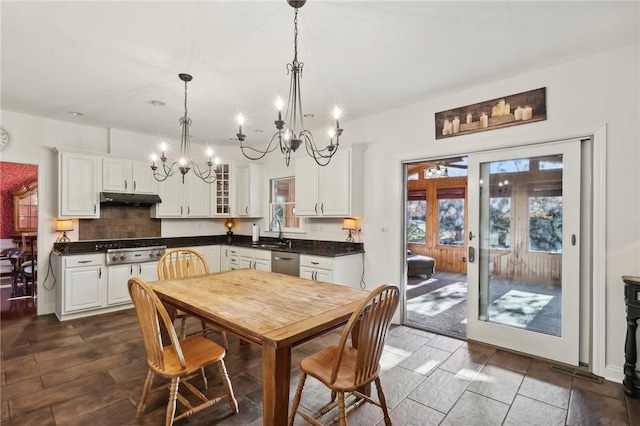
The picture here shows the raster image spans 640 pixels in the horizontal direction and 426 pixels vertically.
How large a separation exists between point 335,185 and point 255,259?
5.83 feet

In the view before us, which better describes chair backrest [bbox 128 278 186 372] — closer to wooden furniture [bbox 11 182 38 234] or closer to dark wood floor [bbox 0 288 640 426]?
dark wood floor [bbox 0 288 640 426]

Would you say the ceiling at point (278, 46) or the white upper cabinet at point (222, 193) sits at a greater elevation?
the ceiling at point (278, 46)

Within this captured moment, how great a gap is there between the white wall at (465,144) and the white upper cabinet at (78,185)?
0.89 feet

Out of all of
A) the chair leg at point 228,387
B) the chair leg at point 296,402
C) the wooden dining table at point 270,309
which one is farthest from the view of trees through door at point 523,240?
the chair leg at point 228,387

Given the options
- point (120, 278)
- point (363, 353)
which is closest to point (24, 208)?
point (120, 278)

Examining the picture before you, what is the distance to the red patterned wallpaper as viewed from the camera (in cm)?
681

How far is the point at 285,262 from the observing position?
178 inches

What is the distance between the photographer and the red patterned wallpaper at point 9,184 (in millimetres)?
6812

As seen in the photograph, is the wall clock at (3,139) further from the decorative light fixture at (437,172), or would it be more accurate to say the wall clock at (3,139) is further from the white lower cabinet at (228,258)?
the decorative light fixture at (437,172)

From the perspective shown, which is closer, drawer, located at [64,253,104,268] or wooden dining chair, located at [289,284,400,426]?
wooden dining chair, located at [289,284,400,426]

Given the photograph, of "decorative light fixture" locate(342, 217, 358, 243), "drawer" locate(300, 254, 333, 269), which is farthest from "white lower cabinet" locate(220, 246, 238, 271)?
"decorative light fixture" locate(342, 217, 358, 243)

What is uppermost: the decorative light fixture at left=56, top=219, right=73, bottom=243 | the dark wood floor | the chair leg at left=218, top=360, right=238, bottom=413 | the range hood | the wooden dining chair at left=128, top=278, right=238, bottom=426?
the range hood

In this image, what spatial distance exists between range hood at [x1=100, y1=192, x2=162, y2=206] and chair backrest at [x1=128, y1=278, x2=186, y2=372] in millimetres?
3279

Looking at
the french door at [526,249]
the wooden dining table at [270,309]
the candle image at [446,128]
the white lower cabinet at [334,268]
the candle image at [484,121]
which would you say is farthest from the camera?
the white lower cabinet at [334,268]
